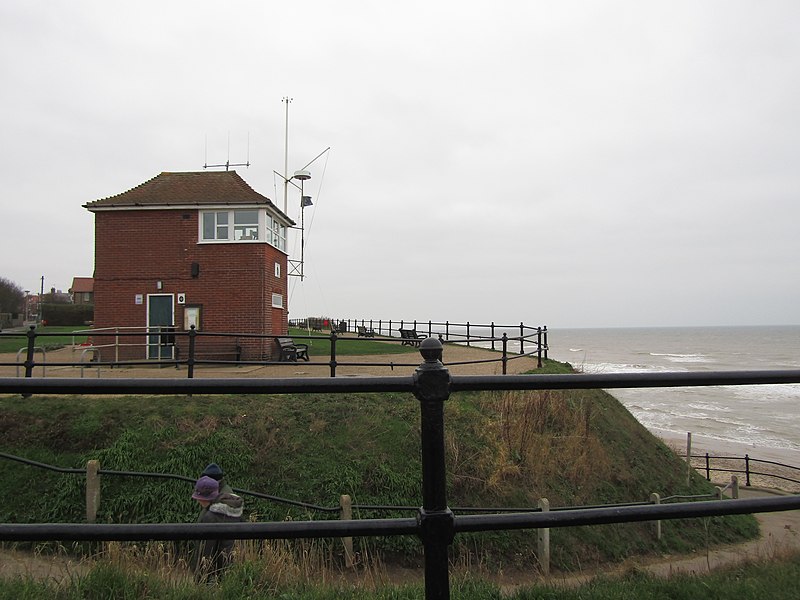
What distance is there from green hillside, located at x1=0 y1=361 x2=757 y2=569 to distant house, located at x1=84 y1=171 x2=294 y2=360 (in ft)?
24.4

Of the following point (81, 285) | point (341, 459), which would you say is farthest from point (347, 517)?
point (81, 285)

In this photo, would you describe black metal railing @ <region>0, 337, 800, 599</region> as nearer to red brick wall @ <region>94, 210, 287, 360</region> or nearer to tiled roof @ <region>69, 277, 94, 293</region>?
red brick wall @ <region>94, 210, 287, 360</region>

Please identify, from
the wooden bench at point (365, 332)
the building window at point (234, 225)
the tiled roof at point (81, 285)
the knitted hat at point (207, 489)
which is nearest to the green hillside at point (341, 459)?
the knitted hat at point (207, 489)

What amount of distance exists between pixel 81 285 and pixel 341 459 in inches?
3301

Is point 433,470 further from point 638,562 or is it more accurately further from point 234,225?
point 234,225

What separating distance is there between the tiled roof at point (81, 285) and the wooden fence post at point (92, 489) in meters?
80.4

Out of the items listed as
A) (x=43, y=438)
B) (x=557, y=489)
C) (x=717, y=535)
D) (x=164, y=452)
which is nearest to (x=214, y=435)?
(x=164, y=452)

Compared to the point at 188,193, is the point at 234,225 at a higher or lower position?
lower

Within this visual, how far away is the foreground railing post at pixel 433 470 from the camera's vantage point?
1624 millimetres

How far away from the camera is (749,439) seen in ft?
92.9

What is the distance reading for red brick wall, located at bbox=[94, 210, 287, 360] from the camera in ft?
56.9

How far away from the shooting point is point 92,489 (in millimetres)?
7465

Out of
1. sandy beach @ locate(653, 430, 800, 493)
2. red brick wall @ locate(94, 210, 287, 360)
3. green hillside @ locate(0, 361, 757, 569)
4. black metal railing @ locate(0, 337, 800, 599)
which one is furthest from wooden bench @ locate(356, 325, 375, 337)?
black metal railing @ locate(0, 337, 800, 599)

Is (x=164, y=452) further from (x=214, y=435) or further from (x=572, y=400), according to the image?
(x=572, y=400)
